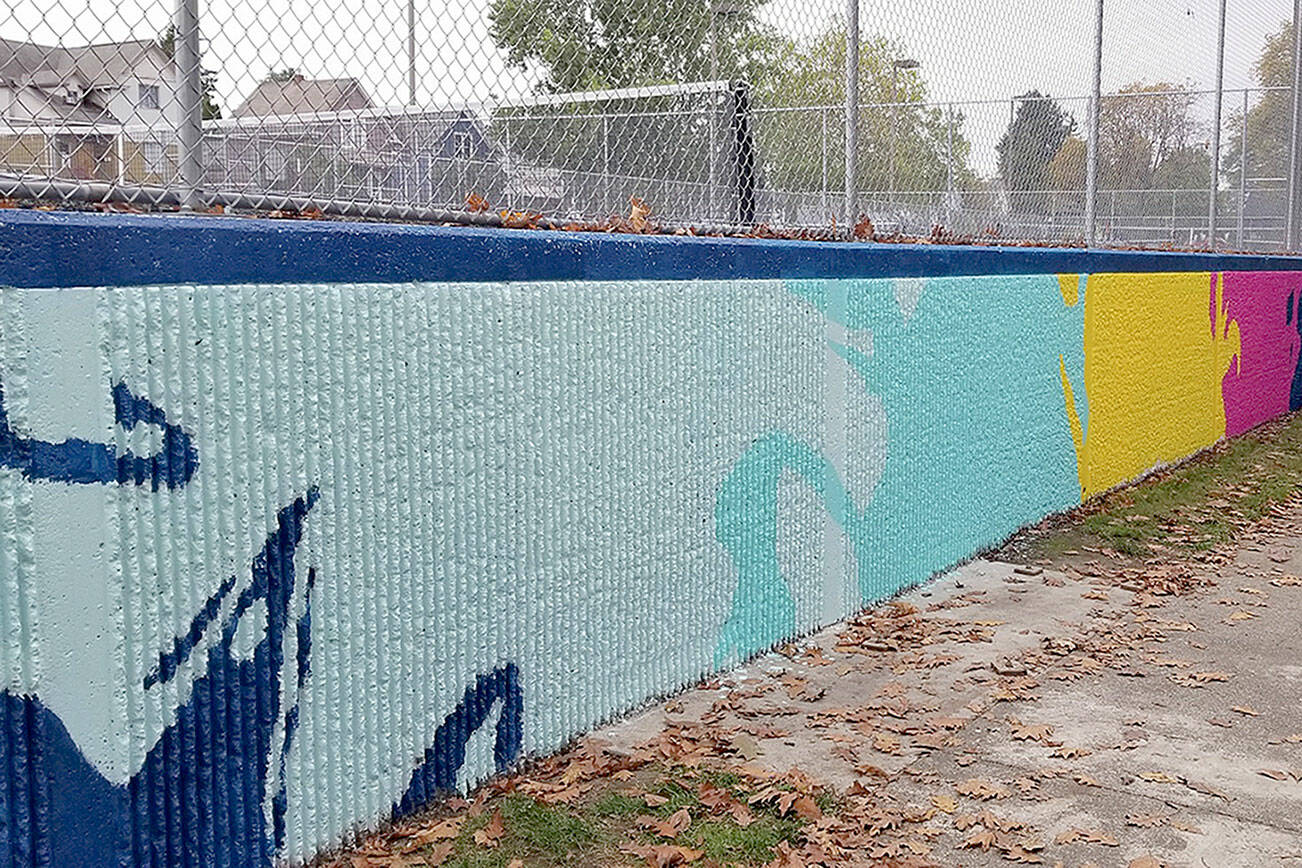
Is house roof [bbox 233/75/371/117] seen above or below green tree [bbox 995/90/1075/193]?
below

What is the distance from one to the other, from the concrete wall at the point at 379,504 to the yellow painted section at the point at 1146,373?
292 cm

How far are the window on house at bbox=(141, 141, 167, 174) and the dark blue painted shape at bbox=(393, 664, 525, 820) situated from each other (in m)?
1.70

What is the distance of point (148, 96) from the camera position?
3100mm

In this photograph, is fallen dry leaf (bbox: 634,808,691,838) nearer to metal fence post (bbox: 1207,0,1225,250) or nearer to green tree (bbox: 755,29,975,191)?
green tree (bbox: 755,29,975,191)

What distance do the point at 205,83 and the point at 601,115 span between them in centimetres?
150

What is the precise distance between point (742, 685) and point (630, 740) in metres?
0.76

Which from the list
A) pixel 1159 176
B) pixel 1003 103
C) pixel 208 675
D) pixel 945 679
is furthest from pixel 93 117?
pixel 1159 176

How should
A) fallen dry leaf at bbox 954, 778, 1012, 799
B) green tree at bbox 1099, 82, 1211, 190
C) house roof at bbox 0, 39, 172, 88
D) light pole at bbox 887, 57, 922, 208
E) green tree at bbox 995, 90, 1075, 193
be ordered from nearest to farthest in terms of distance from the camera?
house roof at bbox 0, 39, 172, 88 < fallen dry leaf at bbox 954, 778, 1012, 799 < light pole at bbox 887, 57, 922, 208 < green tree at bbox 995, 90, 1075, 193 < green tree at bbox 1099, 82, 1211, 190

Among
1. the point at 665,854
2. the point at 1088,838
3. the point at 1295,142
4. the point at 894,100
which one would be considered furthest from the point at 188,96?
the point at 1295,142

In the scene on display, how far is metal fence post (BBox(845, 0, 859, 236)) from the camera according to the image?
622 centimetres

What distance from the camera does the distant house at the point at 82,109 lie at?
2.83 metres

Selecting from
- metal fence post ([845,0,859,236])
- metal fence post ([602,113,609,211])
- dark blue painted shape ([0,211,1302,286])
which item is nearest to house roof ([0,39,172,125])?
dark blue painted shape ([0,211,1302,286])

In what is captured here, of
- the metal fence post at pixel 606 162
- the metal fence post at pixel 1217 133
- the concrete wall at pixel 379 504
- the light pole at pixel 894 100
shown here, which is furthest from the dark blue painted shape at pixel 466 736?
the metal fence post at pixel 1217 133

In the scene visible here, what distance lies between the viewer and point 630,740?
441 centimetres
